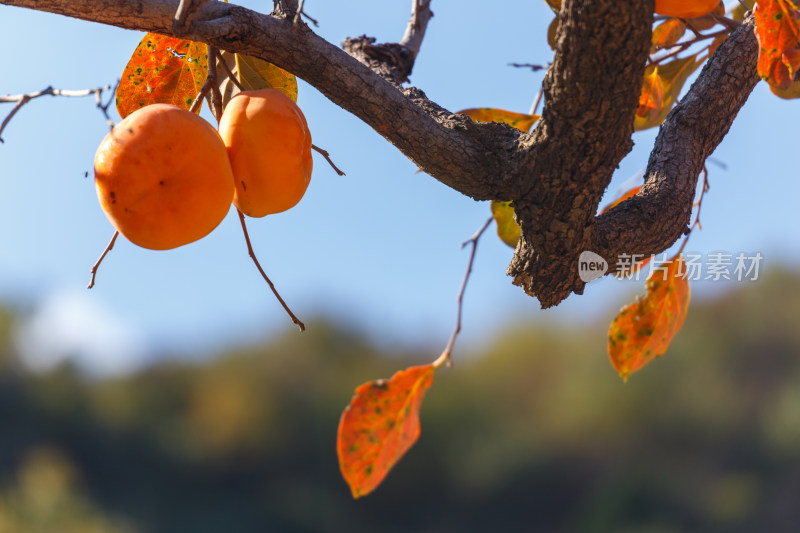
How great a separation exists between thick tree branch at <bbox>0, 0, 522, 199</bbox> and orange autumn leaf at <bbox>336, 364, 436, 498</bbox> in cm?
20

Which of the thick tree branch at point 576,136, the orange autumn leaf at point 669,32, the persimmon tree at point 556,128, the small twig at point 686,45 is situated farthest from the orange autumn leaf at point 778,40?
the orange autumn leaf at point 669,32

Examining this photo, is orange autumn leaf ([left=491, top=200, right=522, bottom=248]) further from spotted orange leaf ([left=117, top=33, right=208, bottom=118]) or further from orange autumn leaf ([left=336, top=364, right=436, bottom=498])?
spotted orange leaf ([left=117, top=33, right=208, bottom=118])

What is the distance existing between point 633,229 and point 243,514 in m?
6.98

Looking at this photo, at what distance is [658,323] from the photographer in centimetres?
73

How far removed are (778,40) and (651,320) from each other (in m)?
0.31

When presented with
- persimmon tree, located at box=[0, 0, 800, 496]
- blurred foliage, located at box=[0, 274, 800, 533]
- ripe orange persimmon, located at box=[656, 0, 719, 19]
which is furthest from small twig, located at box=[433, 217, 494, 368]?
blurred foliage, located at box=[0, 274, 800, 533]

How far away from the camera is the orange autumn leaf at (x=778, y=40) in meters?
0.53

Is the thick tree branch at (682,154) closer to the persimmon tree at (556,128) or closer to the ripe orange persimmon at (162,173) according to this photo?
the persimmon tree at (556,128)

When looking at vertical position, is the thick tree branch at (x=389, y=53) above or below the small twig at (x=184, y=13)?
above

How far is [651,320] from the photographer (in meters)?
0.73

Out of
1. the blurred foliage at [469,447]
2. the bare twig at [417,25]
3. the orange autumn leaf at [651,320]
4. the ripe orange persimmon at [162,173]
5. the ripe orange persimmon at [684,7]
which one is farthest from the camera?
the blurred foliage at [469,447]

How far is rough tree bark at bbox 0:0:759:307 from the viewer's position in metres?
0.49

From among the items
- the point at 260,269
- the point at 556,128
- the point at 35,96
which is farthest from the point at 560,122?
the point at 35,96

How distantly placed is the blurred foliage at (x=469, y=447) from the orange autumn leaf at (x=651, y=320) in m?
5.98
